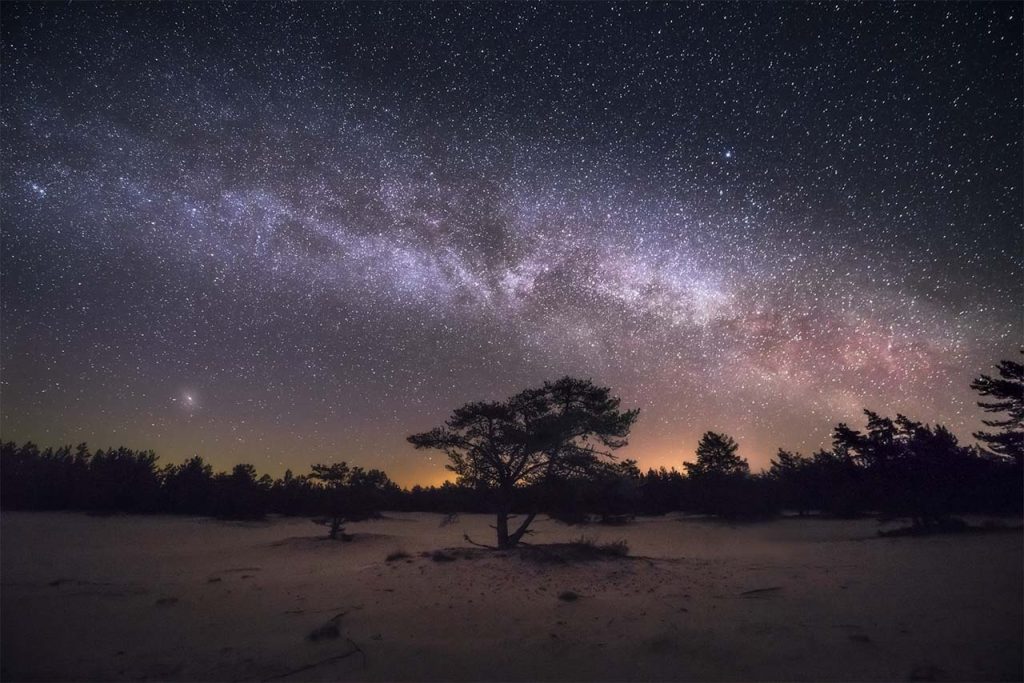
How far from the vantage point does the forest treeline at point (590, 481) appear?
20.9 metres

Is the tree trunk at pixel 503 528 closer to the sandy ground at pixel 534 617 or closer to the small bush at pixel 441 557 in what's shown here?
the sandy ground at pixel 534 617

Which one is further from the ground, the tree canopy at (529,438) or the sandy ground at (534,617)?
the tree canopy at (529,438)

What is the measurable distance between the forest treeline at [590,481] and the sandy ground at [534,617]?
5137mm

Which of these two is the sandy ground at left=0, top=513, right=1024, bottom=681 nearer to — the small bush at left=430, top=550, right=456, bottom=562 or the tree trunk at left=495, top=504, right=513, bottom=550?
the small bush at left=430, top=550, right=456, bottom=562

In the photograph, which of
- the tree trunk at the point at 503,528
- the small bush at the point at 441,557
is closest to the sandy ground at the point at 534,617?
the small bush at the point at 441,557

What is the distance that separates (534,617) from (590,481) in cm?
1010

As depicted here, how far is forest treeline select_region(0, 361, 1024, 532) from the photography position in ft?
68.5

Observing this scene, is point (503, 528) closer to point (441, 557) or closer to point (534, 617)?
point (441, 557)

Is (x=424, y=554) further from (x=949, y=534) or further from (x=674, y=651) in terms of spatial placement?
(x=949, y=534)

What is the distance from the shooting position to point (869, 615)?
9266mm

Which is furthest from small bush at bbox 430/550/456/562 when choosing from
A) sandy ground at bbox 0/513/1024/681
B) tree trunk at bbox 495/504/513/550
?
tree trunk at bbox 495/504/513/550

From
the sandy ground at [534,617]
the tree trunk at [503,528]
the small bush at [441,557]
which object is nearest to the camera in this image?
the sandy ground at [534,617]

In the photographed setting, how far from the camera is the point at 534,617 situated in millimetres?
10648

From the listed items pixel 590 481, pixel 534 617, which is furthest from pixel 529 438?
pixel 534 617
